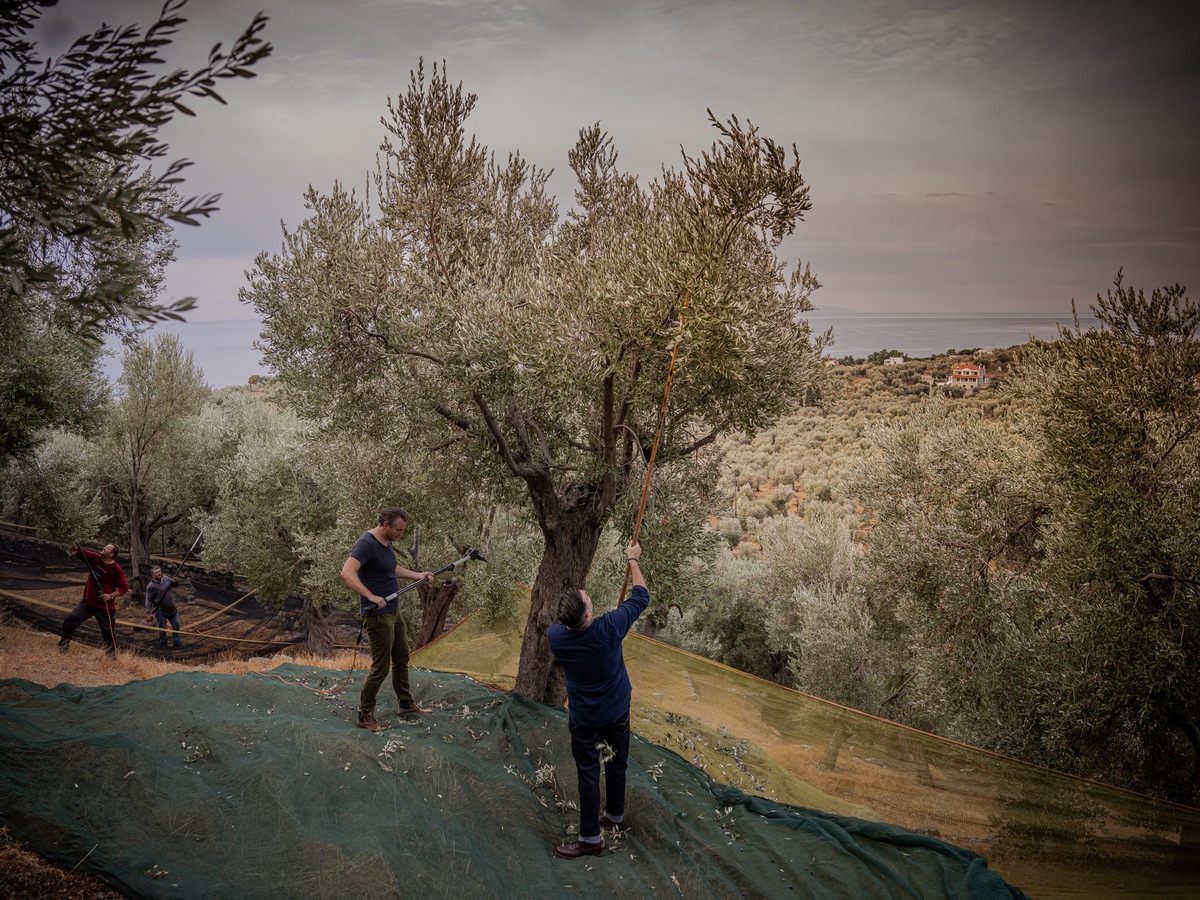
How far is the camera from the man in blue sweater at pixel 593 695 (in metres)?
5.81

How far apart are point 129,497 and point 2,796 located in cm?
2735

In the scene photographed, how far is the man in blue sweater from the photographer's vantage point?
5809mm

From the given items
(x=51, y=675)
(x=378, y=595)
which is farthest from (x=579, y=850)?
(x=51, y=675)

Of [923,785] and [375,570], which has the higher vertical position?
[375,570]

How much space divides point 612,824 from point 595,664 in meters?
1.77

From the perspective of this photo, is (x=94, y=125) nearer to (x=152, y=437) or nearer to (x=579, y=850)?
(x=579, y=850)

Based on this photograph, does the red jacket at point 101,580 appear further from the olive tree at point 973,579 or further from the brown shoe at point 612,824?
the olive tree at point 973,579

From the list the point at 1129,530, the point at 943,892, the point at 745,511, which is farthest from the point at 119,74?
the point at 745,511

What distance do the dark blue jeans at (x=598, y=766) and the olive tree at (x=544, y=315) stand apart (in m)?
3.07

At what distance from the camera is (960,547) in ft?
43.3

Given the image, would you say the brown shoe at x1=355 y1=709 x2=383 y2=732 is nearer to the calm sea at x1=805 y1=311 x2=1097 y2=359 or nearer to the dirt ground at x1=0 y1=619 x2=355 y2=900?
the dirt ground at x1=0 y1=619 x2=355 y2=900

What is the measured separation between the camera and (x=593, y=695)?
5.97m

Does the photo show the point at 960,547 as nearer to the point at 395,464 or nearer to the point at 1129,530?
the point at 1129,530

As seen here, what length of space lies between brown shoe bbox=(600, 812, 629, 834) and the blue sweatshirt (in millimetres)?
1145
